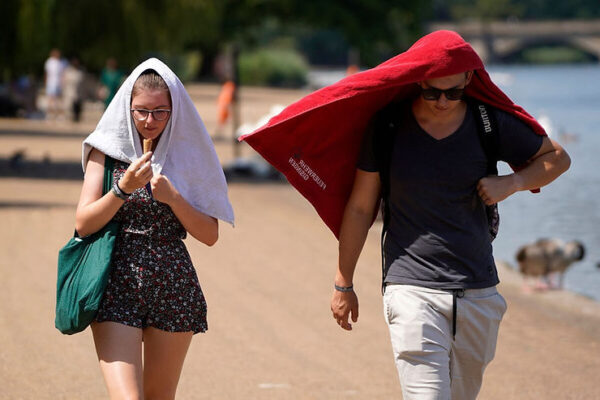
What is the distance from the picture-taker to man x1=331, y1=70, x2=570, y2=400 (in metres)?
4.18

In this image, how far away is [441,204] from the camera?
4219mm

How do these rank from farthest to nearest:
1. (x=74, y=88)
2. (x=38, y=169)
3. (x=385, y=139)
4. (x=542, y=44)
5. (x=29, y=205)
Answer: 1. (x=542, y=44)
2. (x=74, y=88)
3. (x=38, y=169)
4. (x=29, y=205)
5. (x=385, y=139)

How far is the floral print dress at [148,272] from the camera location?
4.30 metres

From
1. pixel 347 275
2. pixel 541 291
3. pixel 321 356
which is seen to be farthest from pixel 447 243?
pixel 541 291

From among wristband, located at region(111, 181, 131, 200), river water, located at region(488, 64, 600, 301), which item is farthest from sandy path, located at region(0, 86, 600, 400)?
wristband, located at region(111, 181, 131, 200)

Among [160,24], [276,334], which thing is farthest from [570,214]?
[276,334]

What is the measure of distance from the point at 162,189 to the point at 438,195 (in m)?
1.03

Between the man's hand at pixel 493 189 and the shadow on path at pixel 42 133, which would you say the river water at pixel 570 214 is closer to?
the man's hand at pixel 493 189

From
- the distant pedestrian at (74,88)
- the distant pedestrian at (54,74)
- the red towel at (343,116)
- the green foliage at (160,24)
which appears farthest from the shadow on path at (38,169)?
the red towel at (343,116)

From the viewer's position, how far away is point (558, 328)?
8727 millimetres

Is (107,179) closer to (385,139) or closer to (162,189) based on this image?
(162,189)

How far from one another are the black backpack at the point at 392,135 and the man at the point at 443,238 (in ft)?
0.07

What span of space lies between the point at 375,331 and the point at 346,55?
112 m

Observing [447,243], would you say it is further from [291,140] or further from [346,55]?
[346,55]
